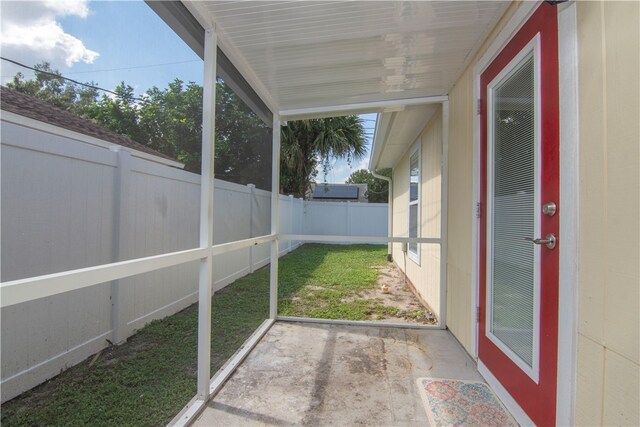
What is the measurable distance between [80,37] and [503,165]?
238 cm

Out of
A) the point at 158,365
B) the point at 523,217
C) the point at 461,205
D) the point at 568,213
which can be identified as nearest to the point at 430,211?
the point at 461,205

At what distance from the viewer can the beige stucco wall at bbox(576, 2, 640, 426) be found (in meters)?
1.05

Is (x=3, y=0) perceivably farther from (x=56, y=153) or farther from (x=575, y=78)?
(x=575, y=78)

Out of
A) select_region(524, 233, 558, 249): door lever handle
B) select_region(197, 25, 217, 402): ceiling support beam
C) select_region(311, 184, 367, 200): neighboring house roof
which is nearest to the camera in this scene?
select_region(524, 233, 558, 249): door lever handle

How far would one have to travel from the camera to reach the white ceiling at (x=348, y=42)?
1930 mm

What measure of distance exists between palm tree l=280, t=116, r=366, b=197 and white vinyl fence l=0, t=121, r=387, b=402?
695cm

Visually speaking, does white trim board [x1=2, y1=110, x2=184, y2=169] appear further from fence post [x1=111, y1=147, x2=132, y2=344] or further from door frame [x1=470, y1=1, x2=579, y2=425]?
door frame [x1=470, y1=1, x2=579, y2=425]

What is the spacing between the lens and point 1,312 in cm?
171

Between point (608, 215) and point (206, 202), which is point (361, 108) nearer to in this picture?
point (206, 202)

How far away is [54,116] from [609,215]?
2.50 metres

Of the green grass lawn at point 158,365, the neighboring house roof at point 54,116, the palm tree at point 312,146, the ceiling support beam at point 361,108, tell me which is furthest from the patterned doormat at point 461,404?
the palm tree at point 312,146

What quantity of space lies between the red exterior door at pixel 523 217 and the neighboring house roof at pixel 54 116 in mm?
2363

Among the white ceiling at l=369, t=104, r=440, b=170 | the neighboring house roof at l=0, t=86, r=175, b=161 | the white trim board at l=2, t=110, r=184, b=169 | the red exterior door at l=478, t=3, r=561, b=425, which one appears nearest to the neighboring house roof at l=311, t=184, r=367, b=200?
the white ceiling at l=369, t=104, r=440, b=170

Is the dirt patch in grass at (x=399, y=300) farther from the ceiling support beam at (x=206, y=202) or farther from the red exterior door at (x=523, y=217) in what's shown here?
the ceiling support beam at (x=206, y=202)
